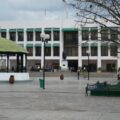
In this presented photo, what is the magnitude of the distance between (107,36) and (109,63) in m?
86.8

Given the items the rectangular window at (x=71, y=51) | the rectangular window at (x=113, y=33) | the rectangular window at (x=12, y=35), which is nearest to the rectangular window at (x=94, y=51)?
the rectangular window at (x=71, y=51)

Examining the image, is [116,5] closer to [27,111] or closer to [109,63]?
[27,111]

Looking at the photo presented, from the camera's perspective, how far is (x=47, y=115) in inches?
733

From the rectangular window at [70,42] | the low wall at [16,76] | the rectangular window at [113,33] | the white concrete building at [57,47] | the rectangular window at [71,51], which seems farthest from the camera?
the rectangular window at [70,42]

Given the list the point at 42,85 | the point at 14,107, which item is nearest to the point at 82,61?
the point at 42,85

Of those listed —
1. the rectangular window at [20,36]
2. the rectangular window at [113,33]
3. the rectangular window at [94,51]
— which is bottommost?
the rectangular window at [113,33]

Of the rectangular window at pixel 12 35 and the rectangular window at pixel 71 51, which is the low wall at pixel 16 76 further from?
the rectangular window at pixel 12 35

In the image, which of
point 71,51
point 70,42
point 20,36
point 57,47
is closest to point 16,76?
point 57,47

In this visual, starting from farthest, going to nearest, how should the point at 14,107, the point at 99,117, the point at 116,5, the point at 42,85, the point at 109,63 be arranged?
the point at 109,63 → the point at 42,85 → the point at 116,5 → the point at 14,107 → the point at 99,117

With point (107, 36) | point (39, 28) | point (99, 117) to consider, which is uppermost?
point (39, 28)

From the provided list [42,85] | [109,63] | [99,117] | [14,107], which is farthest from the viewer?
[109,63]

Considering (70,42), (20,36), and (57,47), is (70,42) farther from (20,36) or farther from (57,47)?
(20,36)

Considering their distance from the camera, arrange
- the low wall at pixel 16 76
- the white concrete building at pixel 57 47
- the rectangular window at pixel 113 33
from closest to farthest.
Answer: the rectangular window at pixel 113 33 < the low wall at pixel 16 76 < the white concrete building at pixel 57 47

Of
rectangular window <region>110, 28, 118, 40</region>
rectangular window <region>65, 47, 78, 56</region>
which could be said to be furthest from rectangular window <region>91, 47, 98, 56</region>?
rectangular window <region>110, 28, 118, 40</region>
